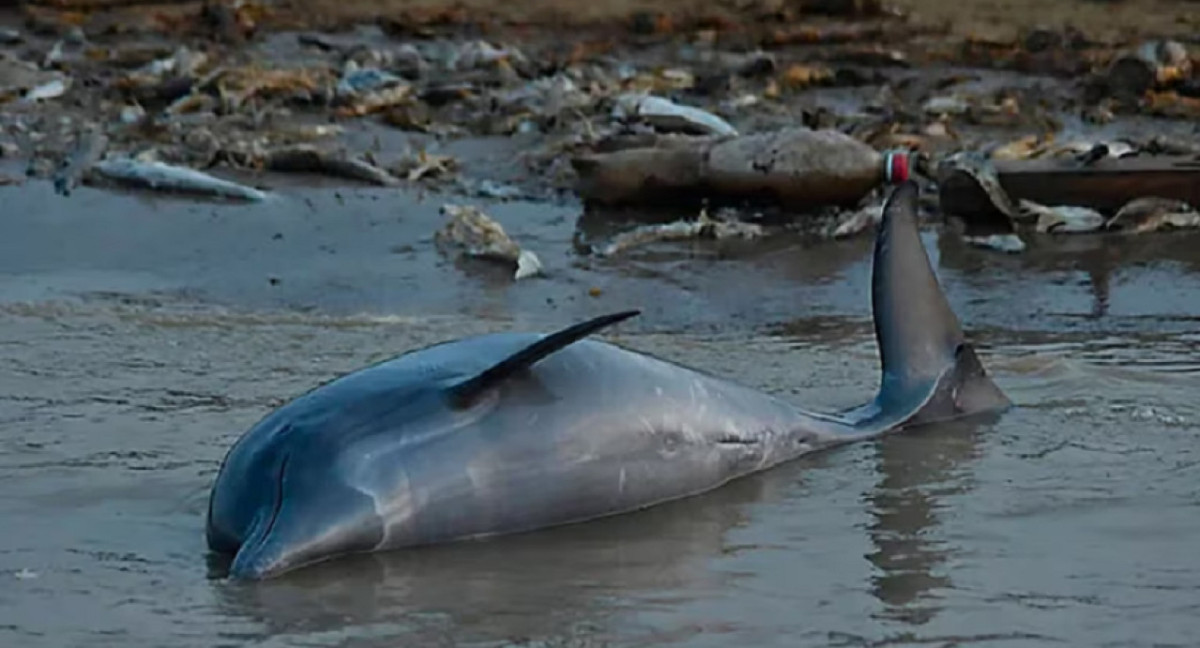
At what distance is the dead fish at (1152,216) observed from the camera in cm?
1091

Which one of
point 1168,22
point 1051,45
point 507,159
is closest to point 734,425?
point 507,159

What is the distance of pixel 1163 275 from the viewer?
1015cm

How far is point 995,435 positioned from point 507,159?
22.5 feet

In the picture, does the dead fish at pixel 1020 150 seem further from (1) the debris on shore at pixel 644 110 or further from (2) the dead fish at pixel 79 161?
(2) the dead fish at pixel 79 161

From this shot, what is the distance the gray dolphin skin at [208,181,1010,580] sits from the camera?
5551mm

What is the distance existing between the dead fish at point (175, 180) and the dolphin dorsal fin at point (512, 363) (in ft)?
21.4

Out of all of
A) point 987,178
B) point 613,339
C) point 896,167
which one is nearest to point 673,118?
point 987,178

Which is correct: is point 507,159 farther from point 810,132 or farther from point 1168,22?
point 1168,22

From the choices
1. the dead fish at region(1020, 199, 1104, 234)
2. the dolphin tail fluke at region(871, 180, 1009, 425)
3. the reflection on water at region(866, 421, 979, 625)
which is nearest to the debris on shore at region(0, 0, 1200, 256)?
the dead fish at region(1020, 199, 1104, 234)

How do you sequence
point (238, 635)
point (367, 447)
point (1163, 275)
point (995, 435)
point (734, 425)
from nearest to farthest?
point (238, 635) < point (367, 447) < point (734, 425) < point (995, 435) < point (1163, 275)

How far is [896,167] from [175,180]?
13.5 ft

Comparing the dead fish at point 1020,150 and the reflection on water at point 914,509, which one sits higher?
the reflection on water at point 914,509

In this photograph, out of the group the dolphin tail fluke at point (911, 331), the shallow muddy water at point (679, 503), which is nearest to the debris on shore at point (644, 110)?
the shallow muddy water at point (679, 503)

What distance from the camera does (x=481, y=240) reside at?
1066 cm
